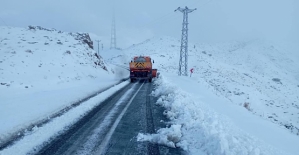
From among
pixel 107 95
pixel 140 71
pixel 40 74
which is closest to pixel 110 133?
pixel 107 95

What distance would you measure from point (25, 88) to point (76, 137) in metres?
A: 12.7

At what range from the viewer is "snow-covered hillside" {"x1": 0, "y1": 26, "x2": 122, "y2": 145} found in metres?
Answer: 8.88

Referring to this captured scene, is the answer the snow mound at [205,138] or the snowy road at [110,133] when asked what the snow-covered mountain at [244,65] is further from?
the snow mound at [205,138]

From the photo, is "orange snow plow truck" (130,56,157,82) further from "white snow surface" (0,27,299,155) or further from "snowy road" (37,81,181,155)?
"snowy road" (37,81,181,155)

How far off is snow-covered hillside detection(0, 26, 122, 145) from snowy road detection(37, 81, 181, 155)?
1564 mm

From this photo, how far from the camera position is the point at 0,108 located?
9375 mm

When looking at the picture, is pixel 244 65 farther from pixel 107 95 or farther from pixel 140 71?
pixel 107 95

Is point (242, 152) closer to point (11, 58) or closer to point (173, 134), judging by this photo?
point (173, 134)

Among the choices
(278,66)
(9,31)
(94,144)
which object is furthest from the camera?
(278,66)

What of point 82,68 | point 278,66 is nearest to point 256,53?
point 278,66

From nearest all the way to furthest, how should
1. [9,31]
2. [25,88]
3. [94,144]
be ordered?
[94,144] < [25,88] < [9,31]

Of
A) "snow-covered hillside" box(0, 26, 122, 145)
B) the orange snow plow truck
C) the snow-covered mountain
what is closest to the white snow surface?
"snow-covered hillside" box(0, 26, 122, 145)

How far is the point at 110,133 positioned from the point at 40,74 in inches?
654

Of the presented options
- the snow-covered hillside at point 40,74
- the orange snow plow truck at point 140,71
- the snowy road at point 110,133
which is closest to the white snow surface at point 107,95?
the snow-covered hillside at point 40,74
